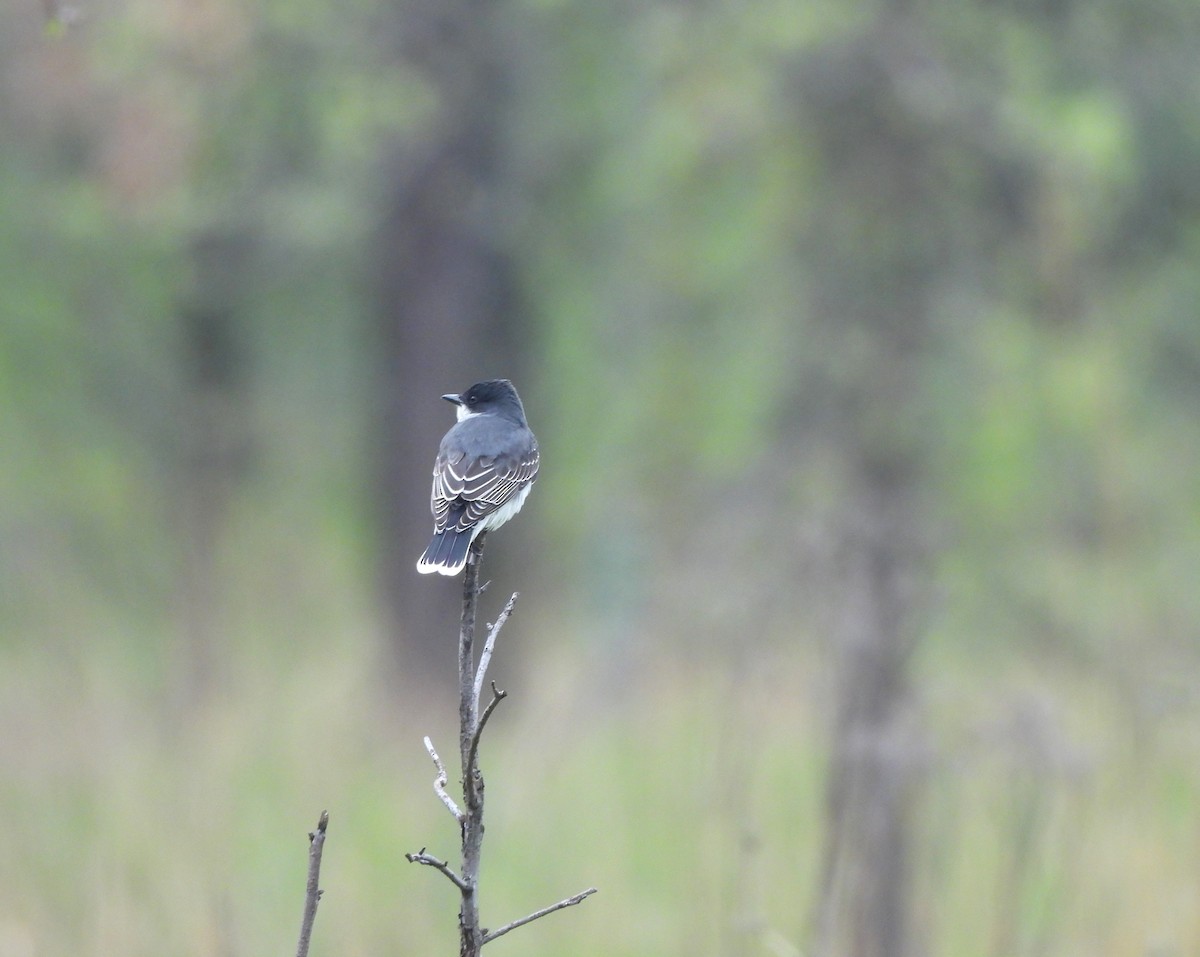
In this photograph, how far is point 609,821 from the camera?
232 inches

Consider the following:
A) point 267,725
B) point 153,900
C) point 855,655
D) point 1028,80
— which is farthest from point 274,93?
point 153,900

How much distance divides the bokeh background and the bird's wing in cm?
87

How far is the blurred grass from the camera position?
13.6ft

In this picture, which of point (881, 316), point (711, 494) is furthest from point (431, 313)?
point (881, 316)

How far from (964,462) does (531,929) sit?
3.40 meters

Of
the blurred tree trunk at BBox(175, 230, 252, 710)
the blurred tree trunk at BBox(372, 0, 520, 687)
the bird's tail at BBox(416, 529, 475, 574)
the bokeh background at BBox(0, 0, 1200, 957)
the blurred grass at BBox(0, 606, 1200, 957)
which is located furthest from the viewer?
the blurred tree trunk at BBox(175, 230, 252, 710)

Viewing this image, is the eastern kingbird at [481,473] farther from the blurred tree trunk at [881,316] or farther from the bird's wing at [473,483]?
the blurred tree trunk at [881,316]

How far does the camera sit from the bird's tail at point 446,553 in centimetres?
296

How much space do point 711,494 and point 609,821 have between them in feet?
6.49

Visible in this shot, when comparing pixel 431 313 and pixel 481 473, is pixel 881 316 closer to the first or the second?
pixel 481 473

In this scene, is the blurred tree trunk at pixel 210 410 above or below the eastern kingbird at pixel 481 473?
above

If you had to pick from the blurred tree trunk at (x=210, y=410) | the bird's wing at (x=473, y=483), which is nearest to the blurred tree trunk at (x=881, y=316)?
the bird's wing at (x=473, y=483)

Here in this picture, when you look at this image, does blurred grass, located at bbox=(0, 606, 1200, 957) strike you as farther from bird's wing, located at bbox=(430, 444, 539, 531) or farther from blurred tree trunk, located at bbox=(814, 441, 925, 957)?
bird's wing, located at bbox=(430, 444, 539, 531)

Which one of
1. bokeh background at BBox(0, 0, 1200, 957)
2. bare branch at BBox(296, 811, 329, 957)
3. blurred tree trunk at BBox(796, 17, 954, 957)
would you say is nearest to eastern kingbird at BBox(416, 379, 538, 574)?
bokeh background at BBox(0, 0, 1200, 957)
